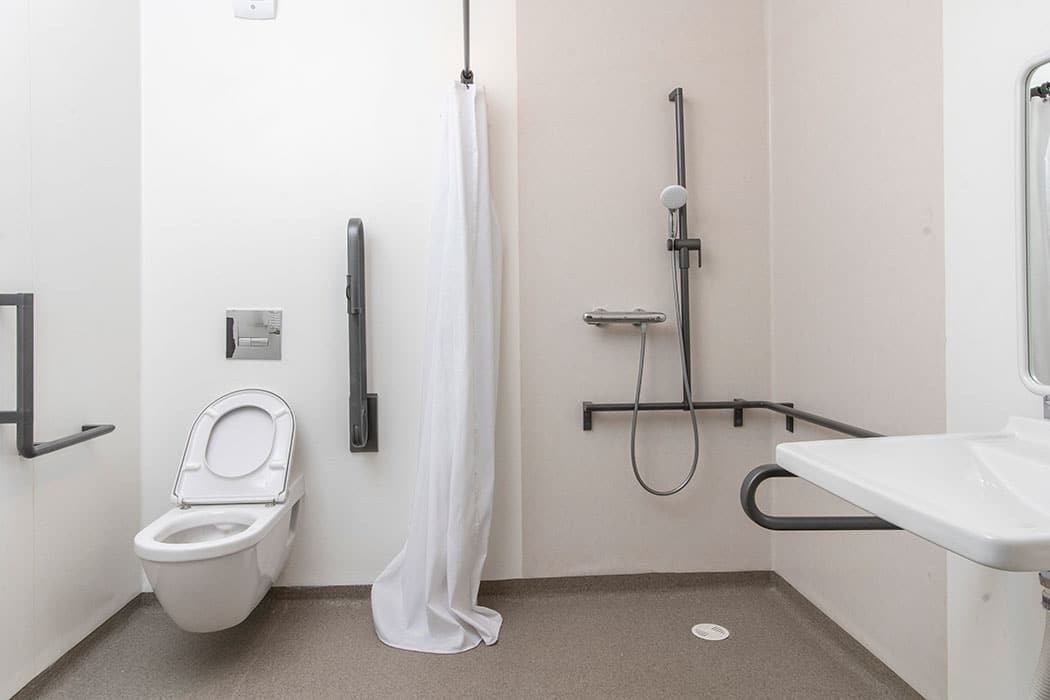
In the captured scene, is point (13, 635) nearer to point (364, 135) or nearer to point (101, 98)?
point (101, 98)

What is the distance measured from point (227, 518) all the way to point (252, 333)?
2.16ft

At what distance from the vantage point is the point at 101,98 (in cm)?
188

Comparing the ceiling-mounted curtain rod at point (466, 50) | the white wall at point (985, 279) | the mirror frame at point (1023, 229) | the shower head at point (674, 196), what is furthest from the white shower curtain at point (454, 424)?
the mirror frame at point (1023, 229)

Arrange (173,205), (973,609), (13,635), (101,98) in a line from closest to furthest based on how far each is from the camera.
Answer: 1. (973,609)
2. (13,635)
3. (101,98)
4. (173,205)

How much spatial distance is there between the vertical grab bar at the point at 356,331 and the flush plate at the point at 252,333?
324 millimetres

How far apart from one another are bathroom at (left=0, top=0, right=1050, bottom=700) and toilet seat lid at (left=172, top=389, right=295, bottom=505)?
0.09m

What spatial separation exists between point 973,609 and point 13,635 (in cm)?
232

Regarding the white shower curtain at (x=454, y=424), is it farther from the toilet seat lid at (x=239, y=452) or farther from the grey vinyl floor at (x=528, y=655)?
the toilet seat lid at (x=239, y=452)

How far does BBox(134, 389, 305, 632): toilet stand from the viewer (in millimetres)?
1520

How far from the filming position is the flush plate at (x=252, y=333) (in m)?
2.11

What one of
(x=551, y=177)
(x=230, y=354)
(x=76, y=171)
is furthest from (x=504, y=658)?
(x=76, y=171)

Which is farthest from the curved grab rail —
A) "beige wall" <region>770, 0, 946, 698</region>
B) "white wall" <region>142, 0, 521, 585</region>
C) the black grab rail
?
"white wall" <region>142, 0, 521, 585</region>

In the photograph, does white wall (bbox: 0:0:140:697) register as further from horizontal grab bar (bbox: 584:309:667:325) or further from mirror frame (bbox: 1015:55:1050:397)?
mirror frame (bbox: 1015:55:1050:397)

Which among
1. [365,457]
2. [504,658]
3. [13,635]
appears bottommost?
[504,658]
